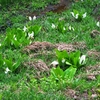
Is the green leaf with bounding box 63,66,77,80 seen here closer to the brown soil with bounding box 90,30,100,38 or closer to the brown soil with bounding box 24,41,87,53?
the brown soil with bounding box 24,41,87,53

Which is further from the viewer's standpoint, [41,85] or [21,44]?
[21,44]

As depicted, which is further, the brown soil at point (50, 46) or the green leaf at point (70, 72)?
the brown soil at point (50, 46)

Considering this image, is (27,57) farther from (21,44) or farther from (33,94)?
(33,94)

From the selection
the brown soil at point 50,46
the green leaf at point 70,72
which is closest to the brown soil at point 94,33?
the brown soil at point 50,46

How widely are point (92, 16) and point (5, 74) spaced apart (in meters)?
4.84

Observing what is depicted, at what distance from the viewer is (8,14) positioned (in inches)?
449

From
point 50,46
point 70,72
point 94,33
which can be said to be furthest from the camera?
point 94,33

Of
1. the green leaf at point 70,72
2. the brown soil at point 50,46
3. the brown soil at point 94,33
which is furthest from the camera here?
the brown soil at point 94,33

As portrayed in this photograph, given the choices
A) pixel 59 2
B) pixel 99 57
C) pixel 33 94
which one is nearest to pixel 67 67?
pixel 99 57

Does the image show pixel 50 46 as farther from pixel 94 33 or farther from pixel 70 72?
pixel 70 72

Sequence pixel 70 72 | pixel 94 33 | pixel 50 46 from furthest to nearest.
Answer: pixel 94 33
pixel 50 46
pixel 70 72

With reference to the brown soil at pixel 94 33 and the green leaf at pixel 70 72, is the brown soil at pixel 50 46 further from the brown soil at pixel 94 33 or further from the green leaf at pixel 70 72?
the green leaf at pixel 70 72

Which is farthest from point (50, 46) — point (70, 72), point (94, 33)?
point (70, 72)

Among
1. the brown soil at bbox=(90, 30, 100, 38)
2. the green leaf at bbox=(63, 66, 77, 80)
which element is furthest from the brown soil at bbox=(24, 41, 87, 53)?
the green leaf at bbox=(63, 66, 77, 80)
